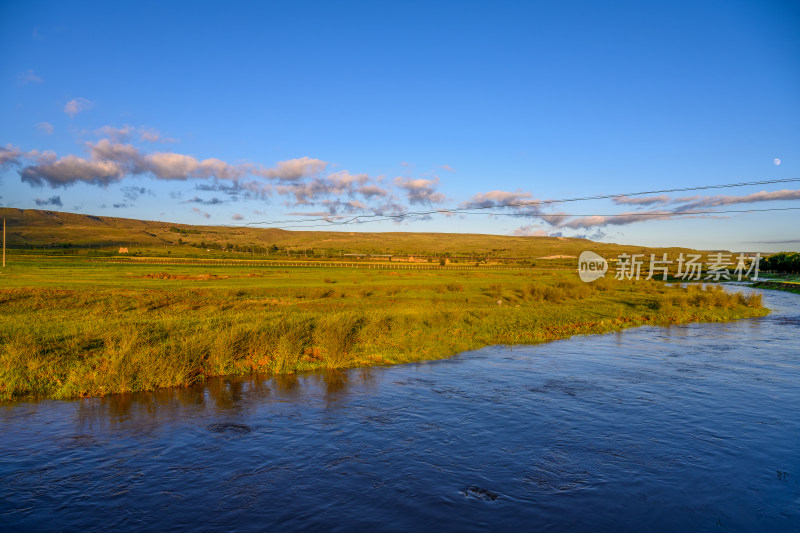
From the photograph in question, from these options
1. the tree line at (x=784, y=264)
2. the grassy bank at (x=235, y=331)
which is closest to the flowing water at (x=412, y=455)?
the grassy bank at (x=235, y=331)

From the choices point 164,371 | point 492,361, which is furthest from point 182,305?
point 492,361

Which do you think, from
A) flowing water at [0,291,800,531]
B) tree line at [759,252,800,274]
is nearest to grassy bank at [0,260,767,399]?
flowing water at [0,291,800,531]

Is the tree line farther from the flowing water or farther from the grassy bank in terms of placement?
the flowing water

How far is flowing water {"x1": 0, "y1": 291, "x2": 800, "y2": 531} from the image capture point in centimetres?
879

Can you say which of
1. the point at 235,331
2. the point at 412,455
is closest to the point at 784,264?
the point at 235,331

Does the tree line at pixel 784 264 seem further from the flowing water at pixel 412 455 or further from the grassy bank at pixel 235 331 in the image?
the flowing water at pixel 412 455

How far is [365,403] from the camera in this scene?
15.1 m

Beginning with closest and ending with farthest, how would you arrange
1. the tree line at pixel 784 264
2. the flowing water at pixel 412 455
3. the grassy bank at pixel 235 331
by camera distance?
the flowing water at pixel 412 455
the grassy bank at pixel 235 331
the tree line at pixel 784 264

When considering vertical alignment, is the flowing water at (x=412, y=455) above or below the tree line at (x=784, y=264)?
below

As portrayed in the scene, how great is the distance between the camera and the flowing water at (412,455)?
28.8 ft

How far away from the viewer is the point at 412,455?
37.1 feet

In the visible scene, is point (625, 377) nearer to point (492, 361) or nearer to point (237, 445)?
point (492, 361)

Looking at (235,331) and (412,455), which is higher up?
(235,331)

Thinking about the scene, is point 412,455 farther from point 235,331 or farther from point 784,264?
point 784,264
